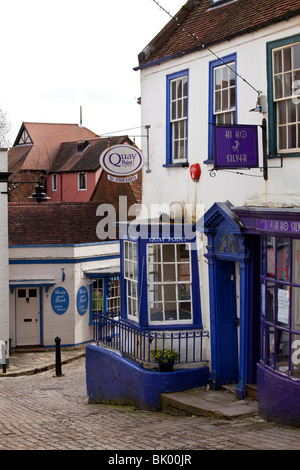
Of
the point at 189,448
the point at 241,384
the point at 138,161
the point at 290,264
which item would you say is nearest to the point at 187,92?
the point at 138,161

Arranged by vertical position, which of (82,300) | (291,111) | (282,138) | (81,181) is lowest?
(82,300)

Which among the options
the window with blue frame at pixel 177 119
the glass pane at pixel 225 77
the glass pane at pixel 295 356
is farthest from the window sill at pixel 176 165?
the glass pane at pixel 295 356

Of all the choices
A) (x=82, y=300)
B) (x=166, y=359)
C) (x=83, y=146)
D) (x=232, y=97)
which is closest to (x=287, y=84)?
(x=232, y=97)

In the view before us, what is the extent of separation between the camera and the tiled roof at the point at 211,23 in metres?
10.3

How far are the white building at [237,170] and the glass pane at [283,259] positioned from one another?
1 cm

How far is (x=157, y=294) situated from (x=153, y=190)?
2321mm

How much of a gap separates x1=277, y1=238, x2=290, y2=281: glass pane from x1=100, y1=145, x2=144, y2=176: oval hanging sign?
447 cm

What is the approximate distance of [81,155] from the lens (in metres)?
53.2

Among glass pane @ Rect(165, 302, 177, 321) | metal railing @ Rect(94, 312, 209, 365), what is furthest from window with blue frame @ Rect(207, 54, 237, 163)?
metal railing @ Rect(94, 312, 209, 365)

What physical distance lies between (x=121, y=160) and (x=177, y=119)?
1.37 m

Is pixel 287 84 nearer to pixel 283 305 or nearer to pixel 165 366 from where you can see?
pixel 283 305

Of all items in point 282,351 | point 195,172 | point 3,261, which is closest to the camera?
point 282,351

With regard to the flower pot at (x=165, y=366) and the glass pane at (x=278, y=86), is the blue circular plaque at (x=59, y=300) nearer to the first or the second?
the flower pot at (x=165, y=366)

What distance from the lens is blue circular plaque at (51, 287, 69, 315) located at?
74.6 feet
